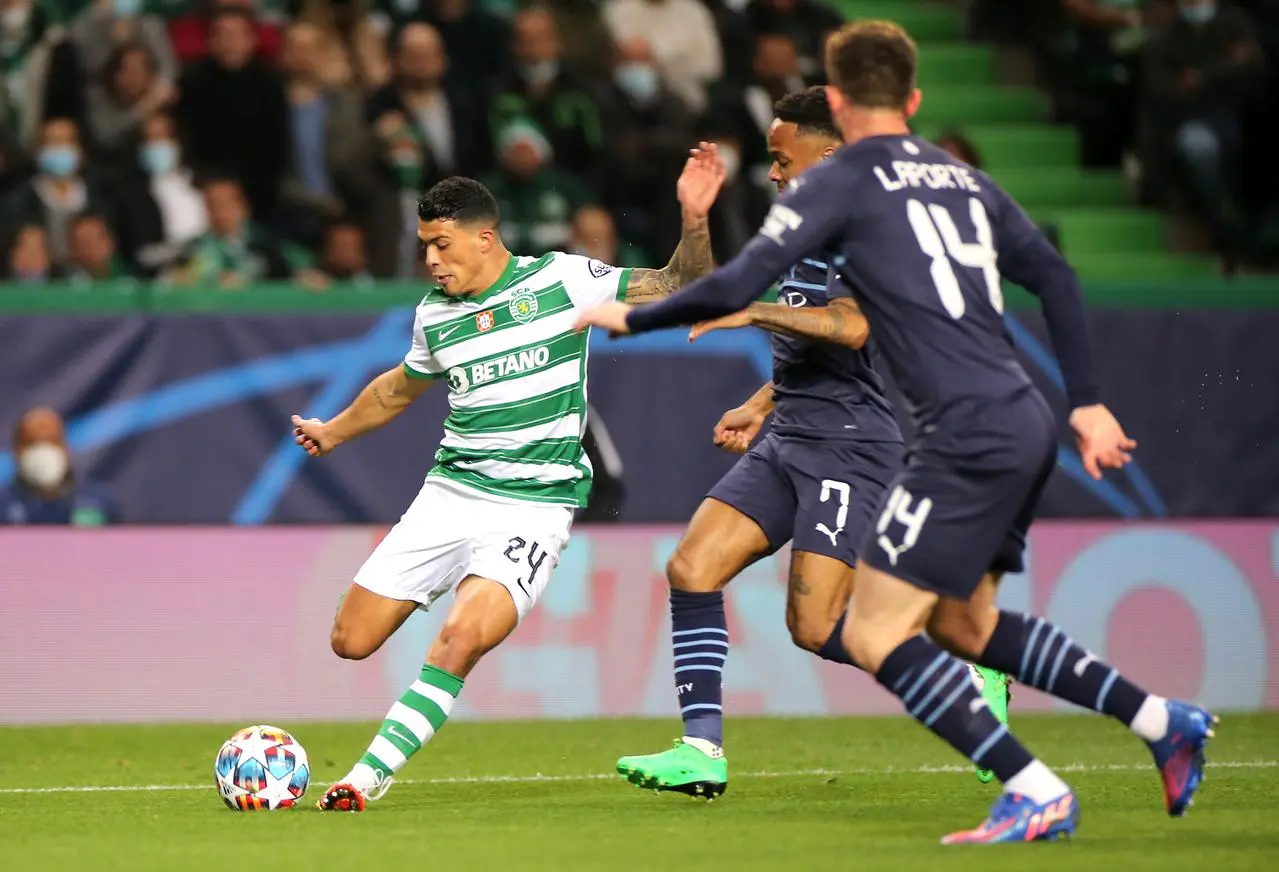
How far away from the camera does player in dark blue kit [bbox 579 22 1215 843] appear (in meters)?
5.64

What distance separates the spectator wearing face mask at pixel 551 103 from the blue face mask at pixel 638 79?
0.45 metres

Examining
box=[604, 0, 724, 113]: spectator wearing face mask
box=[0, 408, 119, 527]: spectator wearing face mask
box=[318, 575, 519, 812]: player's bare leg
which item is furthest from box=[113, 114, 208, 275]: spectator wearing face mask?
box=[318, 575, 519, 812]: player's bare leg

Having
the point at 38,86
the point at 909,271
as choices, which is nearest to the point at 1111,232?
the point at 38,86

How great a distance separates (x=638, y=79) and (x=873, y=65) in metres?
8.66

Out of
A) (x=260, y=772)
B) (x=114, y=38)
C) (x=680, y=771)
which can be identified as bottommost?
(x=680, y=771)

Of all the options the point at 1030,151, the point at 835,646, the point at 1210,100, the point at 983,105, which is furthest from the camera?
the point at 983,105

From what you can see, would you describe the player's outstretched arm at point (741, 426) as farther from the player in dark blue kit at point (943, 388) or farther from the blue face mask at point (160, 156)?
the blue face mask at point (160, 156)

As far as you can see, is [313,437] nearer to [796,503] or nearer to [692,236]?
[692,236]

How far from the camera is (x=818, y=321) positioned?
22.1ft

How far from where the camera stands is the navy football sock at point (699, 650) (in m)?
7.19

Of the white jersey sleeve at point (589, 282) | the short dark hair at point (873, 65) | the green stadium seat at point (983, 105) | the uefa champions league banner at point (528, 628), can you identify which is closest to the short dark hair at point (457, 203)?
the white jersey sleeve at point (589, 282)

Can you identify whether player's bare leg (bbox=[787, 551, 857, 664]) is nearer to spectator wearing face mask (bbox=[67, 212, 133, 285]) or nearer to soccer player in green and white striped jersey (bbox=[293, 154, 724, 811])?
soccer player in green and white striped jersey (bbox=[293, 154, 724, 811])

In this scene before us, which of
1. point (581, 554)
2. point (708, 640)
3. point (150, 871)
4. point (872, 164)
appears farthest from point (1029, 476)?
point (581, 554)

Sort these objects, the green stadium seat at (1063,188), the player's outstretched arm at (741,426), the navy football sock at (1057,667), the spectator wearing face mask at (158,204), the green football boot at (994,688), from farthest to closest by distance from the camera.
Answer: the green stadium seat at (1063,188), the spectator wearing face mask at (158,204), the green football boot at (994,688), the player's outstretched arm at (741,426), the navy football sock at (1057,667)
